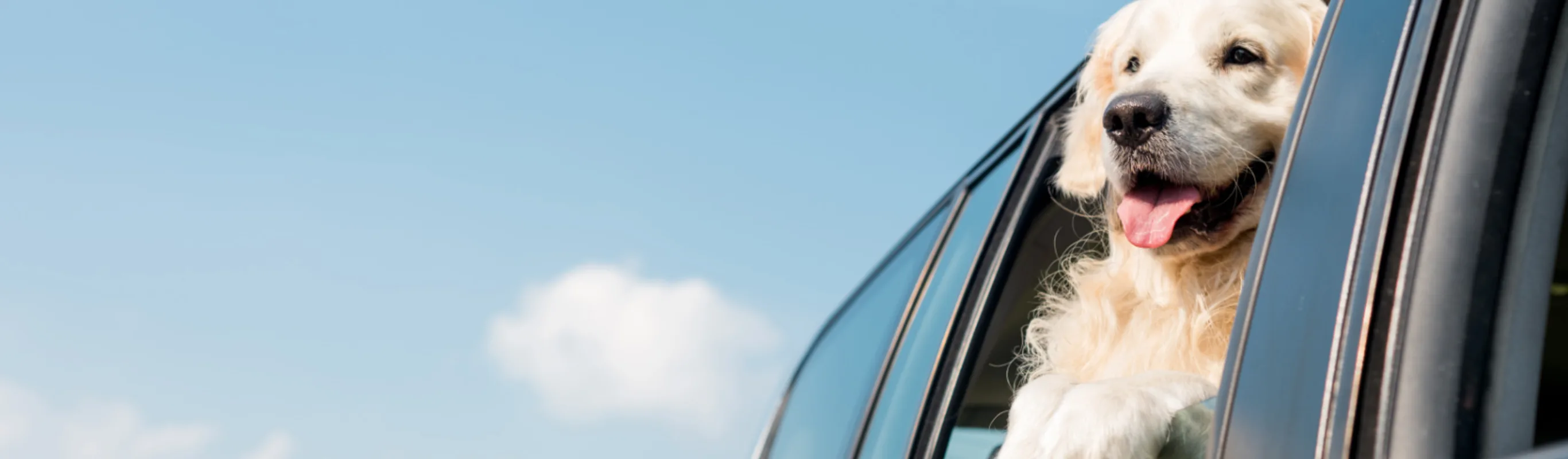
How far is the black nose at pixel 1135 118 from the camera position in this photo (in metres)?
3.17

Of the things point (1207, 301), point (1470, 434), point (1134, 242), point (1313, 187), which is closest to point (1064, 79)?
point (1134, 242)

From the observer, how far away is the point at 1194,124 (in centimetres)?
311

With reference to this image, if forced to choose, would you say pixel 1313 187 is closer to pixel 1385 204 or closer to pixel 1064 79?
pixel 1385 204

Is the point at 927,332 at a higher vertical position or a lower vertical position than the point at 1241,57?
lower

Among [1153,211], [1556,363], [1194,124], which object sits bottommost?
[1556,363]

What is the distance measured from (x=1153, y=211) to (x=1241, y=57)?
0.47 m

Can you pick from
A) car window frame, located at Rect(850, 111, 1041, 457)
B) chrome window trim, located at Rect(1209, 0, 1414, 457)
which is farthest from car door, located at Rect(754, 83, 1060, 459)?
chrome window trim, located at Rect(1209, 0, 1414, 457)

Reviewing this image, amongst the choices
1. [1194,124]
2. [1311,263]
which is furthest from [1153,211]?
[1311,263]

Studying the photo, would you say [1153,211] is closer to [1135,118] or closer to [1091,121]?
[1135,118]

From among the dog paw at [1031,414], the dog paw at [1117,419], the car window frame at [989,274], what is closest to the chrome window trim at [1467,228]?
the dog paw at [1117,419]

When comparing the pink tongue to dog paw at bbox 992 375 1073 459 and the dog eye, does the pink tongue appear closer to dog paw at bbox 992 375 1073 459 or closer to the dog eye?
the dog eye

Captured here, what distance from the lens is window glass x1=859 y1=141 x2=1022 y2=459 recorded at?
3.12 m

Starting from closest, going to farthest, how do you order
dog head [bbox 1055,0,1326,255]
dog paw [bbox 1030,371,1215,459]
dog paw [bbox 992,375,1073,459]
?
dog paw [bbox 1030,371,1215,459], dog paw [bbox 992,375,1073,459], dog head [bbox 1055,0,1326,255]

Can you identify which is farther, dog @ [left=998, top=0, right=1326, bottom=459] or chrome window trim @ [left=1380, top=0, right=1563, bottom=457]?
dog @ [left=998, top=0, right=1326, bottom=459]
